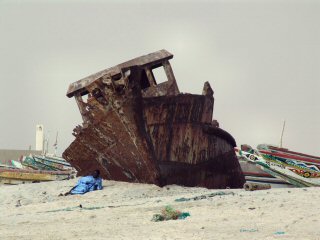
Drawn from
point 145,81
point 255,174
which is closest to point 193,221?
point 145,81

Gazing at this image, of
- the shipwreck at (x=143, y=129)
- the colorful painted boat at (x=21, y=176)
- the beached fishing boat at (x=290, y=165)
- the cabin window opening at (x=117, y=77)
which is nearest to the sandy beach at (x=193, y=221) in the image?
the shipwreck at (x=143, y=129)

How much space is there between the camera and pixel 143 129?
928 centimetres

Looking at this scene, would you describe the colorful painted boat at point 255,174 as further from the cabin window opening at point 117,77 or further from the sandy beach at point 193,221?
the sandy beach at point 193,221

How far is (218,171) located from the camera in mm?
11328

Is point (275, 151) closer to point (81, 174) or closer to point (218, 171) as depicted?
point (218, 171)

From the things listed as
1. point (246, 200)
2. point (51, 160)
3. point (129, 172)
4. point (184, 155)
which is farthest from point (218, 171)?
point (51, 160)

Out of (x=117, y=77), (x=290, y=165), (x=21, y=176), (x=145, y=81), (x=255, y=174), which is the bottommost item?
(x=21, y=176)

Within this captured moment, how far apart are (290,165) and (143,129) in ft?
20.9

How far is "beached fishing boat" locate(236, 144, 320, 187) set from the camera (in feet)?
44.1

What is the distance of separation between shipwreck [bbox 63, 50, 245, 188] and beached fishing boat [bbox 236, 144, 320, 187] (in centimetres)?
375

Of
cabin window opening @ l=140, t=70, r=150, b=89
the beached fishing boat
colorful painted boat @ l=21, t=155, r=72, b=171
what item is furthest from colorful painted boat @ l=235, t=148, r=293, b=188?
colorful painted boat @ l=21, t=155, r=72, b=171

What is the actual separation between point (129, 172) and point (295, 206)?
4.97 meters

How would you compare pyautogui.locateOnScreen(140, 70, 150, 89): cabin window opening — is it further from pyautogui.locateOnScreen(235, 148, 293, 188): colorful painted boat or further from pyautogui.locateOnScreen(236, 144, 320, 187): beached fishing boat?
pyautogui.locateOnScreen(235, 148, 293, 188): colorful painted boat

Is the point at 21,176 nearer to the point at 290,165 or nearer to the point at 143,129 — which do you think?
the point at 290,165
